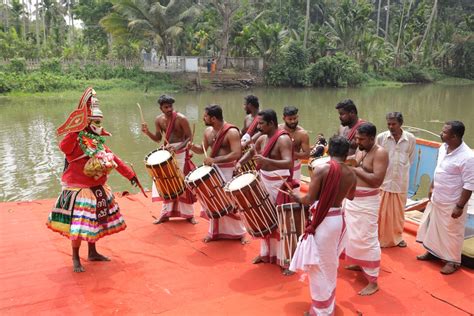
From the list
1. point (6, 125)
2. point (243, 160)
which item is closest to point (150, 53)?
point (6, 125)

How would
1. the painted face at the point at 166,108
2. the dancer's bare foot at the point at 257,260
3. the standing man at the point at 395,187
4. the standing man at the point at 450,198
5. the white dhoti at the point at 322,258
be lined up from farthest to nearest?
the painted face at the point at 166,108
the standing man at the point at 395,187
the dancer's bare foot at the point at 257,260
the standing man at the point at 450,198
the white dhoti at the point at 322,258

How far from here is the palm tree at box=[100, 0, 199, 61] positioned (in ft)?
91.2

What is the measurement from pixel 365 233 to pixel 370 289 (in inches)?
19.5

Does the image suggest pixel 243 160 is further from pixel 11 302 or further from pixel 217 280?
pixel 11 302

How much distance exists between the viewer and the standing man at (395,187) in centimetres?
497

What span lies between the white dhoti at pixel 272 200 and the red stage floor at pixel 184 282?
0.10m

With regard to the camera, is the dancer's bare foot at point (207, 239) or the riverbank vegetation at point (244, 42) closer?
the dancer's bare foot at point (207, 239)

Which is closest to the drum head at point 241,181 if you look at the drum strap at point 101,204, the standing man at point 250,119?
the drum strap at point 101,204

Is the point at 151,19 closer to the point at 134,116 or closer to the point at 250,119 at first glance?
the point at 134,116

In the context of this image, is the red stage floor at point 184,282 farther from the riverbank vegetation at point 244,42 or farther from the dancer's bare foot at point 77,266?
the riverbank vegetation at point 244,42

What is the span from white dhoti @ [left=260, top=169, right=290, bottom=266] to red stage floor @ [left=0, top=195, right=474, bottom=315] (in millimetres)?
105

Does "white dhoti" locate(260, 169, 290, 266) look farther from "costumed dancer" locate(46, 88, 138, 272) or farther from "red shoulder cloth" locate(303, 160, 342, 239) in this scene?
"costumed dancer" locate(46, 88, 138, 272)

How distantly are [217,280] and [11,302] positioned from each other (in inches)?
70.7

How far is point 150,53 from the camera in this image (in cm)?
3566
